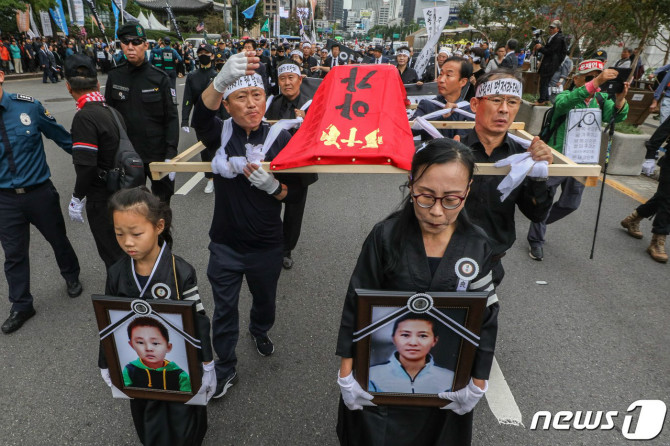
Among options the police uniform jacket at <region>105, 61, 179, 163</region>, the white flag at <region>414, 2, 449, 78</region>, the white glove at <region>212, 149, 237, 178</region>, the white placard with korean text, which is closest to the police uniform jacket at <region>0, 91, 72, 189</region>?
the police uniform jacket at <region>105, 61, 179, 163</region>

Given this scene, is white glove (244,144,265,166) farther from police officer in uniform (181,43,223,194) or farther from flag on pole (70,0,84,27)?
flag on pole (70,0,84,27)

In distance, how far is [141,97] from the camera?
14.2 ft

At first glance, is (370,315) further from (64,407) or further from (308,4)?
(308,4)

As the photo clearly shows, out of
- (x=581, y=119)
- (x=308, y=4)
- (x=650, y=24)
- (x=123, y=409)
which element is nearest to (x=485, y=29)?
(x=308, y=4)

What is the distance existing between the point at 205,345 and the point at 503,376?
6.97 ft

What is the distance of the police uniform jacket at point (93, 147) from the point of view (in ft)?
9.93

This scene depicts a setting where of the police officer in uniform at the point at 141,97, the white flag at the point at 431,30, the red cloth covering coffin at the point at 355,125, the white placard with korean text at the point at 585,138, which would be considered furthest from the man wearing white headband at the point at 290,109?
the white flag at the point at 431,30

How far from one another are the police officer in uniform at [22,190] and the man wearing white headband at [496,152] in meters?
3.19

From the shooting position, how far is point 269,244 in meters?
2.74

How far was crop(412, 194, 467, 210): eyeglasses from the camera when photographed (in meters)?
1.60

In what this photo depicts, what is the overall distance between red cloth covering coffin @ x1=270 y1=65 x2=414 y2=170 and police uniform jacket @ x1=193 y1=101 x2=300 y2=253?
0.25m

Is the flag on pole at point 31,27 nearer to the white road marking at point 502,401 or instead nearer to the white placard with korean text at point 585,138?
the white placard with korean text at point 585,138

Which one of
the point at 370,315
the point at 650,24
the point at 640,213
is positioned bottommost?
the point at 640,213

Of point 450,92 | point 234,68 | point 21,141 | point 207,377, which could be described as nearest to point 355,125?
point 234,68
